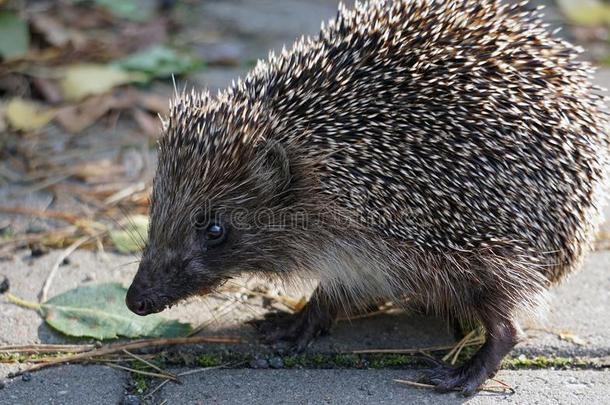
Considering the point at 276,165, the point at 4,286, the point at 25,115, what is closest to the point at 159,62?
the point at 25,115

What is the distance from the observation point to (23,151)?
5832mm

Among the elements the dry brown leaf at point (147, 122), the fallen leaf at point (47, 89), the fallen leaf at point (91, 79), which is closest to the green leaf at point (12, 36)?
the fallen leaf at point (47, 89)

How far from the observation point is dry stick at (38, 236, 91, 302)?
4.40 meters

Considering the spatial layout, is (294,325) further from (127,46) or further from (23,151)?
(127,46)

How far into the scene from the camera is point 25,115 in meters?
6.16

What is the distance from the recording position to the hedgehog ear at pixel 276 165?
13.1 feet

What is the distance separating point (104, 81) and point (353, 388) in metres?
3.91

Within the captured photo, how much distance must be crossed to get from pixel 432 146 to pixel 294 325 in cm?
115

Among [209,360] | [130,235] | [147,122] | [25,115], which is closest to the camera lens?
[209,360]

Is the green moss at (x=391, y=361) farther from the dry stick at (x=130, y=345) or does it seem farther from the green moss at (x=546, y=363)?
the dry stick at (x=130, y=345)

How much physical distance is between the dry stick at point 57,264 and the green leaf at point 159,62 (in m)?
2.39

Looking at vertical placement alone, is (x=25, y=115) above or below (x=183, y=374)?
above

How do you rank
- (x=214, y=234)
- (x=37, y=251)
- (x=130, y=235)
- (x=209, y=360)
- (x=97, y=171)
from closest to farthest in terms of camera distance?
(x=209, y=360)
(x=214, y=234)
(x=37, y=251)
(x=130, y=235)
(x=97, y=171)

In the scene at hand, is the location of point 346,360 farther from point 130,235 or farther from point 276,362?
point 130,235
